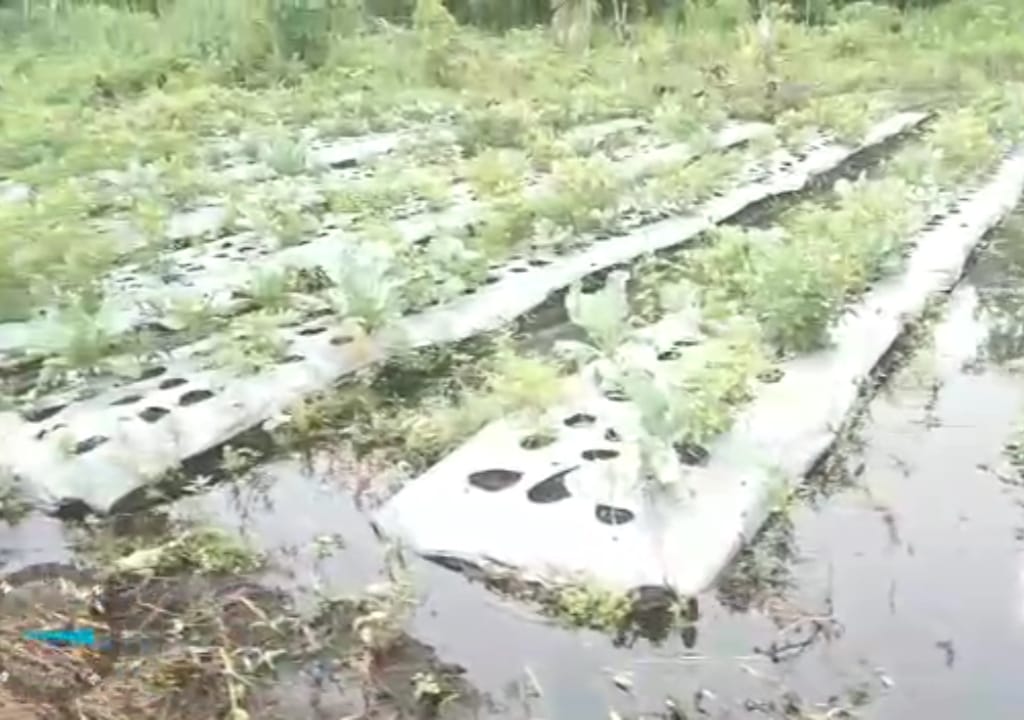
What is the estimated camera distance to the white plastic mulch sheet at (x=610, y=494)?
2527 mm

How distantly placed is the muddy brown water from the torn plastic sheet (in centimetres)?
100

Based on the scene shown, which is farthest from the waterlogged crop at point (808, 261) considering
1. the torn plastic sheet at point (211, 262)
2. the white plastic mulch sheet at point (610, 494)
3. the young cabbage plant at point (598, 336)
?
the torn plastic sheet at point (211, 262)

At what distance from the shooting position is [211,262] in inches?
179

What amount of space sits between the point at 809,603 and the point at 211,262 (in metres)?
2.68

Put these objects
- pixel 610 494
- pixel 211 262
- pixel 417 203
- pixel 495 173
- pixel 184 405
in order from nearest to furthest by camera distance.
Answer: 1. pixel 610 494
2. pixel 184 405
3. pixel 211 262
4. pixel 417 203
5. pixel 495 173

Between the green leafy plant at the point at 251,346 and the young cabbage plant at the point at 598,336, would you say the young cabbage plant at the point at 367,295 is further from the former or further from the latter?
the young cabbage plant at the point at 598,336

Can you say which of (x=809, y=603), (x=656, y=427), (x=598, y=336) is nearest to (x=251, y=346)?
(x=598, y=336)

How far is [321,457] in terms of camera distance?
3.18m

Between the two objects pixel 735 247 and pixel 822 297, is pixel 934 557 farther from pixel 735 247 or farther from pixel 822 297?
pixel 735 247

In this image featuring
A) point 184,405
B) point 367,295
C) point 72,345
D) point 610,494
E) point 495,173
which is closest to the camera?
point 610,494

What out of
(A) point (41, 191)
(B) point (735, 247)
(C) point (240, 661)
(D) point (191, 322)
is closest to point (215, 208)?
(A) point (41, 191)

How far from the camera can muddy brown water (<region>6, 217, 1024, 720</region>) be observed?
→ 7.26 feet

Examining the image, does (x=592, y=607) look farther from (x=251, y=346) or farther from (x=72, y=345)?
(x=72, y=345)

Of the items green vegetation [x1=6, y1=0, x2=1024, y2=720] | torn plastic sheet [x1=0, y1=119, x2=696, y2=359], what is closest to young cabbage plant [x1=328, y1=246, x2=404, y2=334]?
green vegetation [x1=6, y1=0, x2=1024, y2=720]
